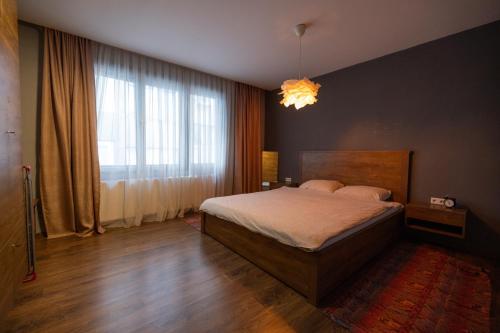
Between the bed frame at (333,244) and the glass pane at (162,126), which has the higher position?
the glass pane at (162,126)

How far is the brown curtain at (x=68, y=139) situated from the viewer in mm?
2607

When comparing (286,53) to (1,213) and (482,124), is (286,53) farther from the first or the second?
(1,213)

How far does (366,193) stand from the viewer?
2941 millimetres

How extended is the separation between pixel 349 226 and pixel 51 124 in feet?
11.7

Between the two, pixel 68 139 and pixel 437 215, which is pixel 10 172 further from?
pixel 437 215

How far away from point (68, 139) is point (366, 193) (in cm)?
398

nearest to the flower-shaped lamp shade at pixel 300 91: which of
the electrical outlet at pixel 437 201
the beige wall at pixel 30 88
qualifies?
the electrical outlet at pixel 437 201

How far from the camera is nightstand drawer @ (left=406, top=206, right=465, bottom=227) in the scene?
91.5 inches

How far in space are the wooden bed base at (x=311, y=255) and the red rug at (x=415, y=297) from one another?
125 mm

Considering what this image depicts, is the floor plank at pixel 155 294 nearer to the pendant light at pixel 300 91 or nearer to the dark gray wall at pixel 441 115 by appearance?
the dark gray wall at pixel 441 115

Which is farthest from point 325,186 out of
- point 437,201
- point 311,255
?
point 311,255

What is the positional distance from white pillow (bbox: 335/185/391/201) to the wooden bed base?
0.33 metres

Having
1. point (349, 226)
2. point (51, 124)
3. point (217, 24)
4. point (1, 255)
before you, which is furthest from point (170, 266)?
point (217, 24)

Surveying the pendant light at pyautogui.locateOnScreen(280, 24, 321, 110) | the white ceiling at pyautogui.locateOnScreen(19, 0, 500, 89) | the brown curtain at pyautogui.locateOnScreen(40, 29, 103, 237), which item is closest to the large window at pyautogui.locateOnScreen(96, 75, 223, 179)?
the brown curtain at pyautogui.locateOnScreen(40, 29, 103, 237)
